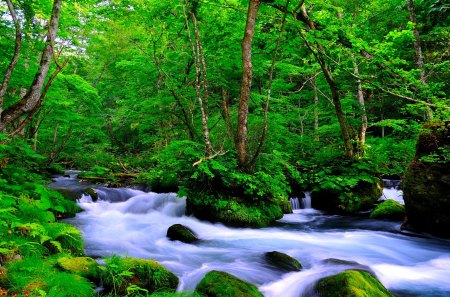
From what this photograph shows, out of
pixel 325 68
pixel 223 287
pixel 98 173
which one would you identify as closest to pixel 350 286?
pixel 223 287

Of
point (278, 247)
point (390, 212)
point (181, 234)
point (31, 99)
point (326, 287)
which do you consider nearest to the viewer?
point (326, 287)

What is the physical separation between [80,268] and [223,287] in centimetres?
210

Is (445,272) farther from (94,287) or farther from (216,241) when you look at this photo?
(94,287)

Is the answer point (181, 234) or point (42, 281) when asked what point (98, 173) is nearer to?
point (181, 234)

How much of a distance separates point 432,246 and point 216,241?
5.07 m

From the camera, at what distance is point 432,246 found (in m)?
7.25

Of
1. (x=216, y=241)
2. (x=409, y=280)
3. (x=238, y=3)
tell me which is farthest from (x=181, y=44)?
(x=409, y=280)

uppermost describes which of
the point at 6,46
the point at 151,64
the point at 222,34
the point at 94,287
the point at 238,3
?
the point at 238,3

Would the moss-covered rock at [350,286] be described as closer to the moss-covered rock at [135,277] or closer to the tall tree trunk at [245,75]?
the moss-covered rock at [135,277]

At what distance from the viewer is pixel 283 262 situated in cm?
579

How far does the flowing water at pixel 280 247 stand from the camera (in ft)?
17.6

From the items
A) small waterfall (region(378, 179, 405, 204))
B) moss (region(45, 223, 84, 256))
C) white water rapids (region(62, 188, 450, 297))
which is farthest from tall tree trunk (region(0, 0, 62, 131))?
small waterfall (region(378, 179, 405, 204))

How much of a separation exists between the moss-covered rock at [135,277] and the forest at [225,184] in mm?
24

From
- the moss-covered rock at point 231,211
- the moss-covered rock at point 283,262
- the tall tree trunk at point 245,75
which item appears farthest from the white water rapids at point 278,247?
the tall tree trunk at point 245,75
